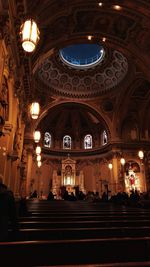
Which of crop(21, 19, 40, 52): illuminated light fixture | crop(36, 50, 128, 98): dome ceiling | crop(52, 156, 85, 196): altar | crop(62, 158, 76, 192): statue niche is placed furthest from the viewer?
crop(62, 158, 76, 192): statue niche

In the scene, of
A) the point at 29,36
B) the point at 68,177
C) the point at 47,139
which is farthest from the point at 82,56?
the point at 29,36

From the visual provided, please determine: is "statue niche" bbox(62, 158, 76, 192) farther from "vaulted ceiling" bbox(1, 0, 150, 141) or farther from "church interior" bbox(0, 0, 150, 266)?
"vaulted ceiling" bbox(1, 0, 150, 141)

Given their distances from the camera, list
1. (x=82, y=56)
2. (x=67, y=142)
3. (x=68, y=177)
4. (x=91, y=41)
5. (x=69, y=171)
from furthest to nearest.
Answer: (x=67, y=142) < (x=69, y=171) < (x=68, y=177) < (x=82, y=56) < (x=91, y=41)

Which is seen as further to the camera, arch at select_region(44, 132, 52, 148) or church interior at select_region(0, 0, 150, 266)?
arch at select_region(44, 132, 52, 148)

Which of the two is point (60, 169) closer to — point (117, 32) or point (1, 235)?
point (117, 32)

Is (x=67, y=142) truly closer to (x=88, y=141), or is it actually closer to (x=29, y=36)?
(x=88, y=141)

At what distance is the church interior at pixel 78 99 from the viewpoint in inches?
457

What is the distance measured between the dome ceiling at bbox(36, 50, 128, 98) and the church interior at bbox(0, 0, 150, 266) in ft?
0.41

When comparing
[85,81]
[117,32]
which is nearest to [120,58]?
[85,81]

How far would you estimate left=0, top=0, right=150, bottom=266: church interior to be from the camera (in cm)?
1162

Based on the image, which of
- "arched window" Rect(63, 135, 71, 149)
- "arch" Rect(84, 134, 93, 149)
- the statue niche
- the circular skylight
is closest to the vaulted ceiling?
the circular skylight

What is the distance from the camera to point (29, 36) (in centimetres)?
568

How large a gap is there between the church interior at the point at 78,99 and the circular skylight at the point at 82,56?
0.14 metres

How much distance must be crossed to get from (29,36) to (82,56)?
24132 millimetres
